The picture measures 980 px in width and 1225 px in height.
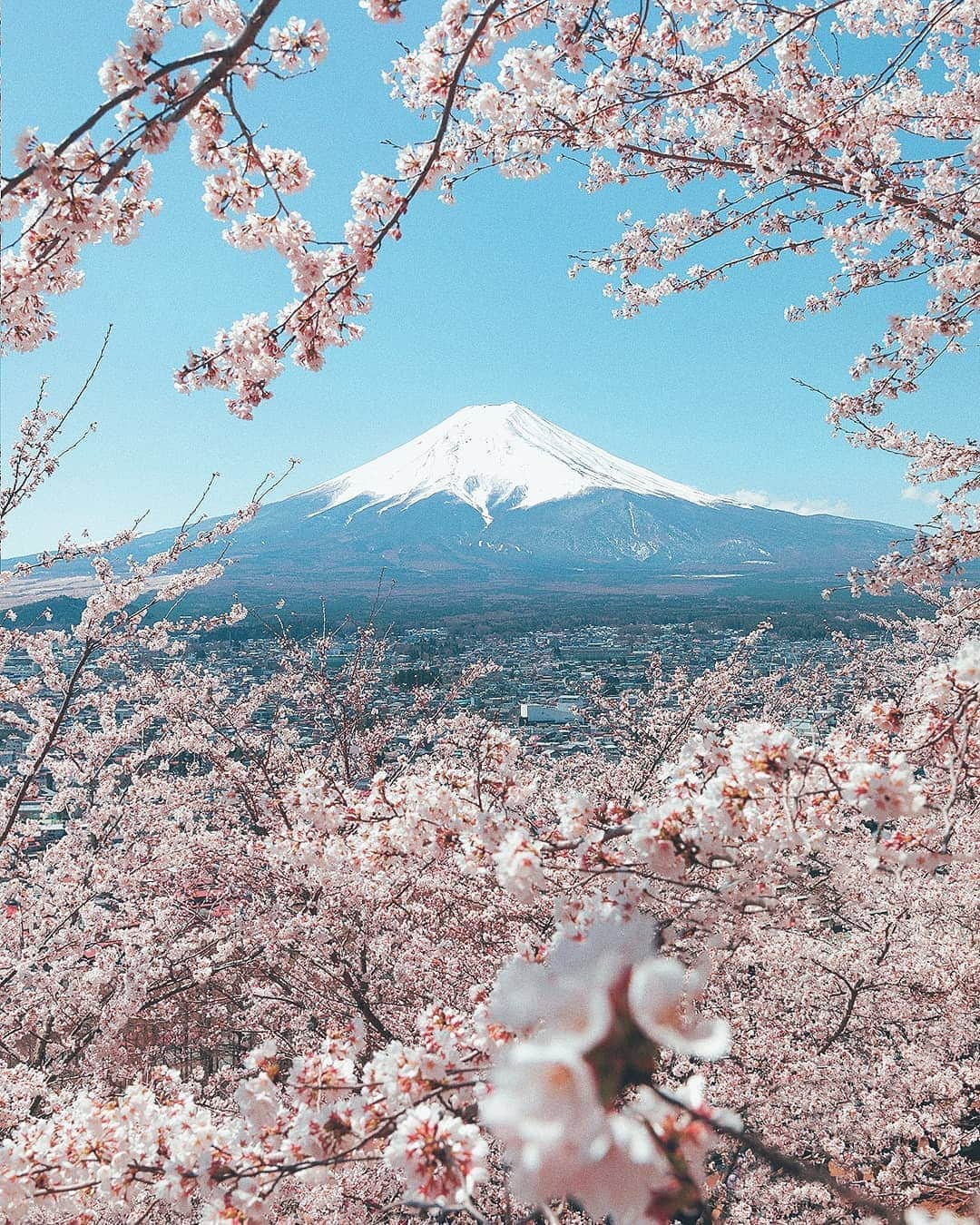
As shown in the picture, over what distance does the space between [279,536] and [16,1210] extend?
109m

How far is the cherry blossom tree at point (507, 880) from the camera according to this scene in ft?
4.64

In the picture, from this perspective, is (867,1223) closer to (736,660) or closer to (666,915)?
(666,915)

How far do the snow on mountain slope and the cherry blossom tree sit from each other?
117486 mm

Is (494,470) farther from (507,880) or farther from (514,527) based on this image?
(507,880)

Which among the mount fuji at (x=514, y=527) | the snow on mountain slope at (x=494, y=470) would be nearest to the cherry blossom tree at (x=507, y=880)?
the mount fuji at (x=514, y=527)

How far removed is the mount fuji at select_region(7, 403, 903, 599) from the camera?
8769cm

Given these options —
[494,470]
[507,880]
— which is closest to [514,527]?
[494,470]

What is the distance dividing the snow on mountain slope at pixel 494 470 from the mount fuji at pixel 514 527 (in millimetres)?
412

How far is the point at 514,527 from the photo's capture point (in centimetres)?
12069

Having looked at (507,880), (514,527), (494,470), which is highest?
(494,470)

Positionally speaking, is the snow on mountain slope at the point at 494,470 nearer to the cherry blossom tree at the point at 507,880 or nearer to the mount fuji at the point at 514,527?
the mount fuji at the point at 514,527

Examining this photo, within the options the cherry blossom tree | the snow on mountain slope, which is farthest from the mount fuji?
the cherry blossom tree

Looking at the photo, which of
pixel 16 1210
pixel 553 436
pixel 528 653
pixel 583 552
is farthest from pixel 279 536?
pixel 16 1210

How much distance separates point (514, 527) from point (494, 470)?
24119 millimetres
